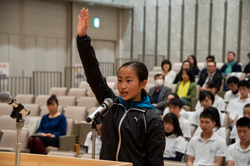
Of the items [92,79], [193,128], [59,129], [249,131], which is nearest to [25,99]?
[59,129]

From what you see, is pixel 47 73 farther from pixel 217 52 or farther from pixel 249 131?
pixel 249 131

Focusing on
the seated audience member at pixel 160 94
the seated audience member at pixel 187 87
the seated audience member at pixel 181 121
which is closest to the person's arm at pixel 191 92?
the seated audience member at pixel 187 87

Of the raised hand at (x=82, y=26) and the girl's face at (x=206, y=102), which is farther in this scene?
the girl's face at (x=206, y=102)

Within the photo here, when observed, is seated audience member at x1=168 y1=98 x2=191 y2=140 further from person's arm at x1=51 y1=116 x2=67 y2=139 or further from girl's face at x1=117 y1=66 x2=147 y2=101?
girl's face at x1=117 y1=66 x2=147 y2=101

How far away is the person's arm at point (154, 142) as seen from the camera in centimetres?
159

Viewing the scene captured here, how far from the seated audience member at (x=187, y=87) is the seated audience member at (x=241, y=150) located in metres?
2.53

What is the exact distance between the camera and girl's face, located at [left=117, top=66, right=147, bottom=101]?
164cm

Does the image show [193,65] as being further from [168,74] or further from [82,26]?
[82,26]

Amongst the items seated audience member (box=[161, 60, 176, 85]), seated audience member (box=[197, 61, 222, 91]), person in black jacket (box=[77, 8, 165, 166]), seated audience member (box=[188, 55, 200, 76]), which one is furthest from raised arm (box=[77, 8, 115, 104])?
seated audience member (box=[188, 55, 200, 76])

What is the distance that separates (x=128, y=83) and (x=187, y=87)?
15.1 feet

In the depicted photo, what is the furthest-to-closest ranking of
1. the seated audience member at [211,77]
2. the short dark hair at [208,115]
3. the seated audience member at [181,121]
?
the seated audience member at [211,77], the seated audience member at [181,121], the short dark hair at [208,115]

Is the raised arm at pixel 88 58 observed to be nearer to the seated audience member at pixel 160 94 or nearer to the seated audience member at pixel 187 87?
the seated audience member at pixel 160 94

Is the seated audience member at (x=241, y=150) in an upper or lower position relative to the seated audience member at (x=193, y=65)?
lower

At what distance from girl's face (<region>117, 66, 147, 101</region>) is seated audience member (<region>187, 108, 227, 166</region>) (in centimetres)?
217
